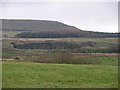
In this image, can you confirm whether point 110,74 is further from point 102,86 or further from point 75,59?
point 75,59

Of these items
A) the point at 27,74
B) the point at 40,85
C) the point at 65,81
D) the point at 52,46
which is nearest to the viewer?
the point at 40,85

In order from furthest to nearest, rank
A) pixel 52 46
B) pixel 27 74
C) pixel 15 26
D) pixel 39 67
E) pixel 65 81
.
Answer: pixel 15 26
pixel 52 46
pixel 39 67
pixel 27 74
pixel 65 81

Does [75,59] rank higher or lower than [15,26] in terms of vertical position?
lower

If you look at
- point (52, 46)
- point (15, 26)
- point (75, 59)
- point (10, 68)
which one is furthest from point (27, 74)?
point (15, 26)

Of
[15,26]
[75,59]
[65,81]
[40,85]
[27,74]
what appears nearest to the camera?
[40,85]

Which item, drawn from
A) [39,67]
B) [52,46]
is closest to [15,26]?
[52,46]

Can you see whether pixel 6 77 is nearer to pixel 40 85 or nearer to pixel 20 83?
pixel 20 83

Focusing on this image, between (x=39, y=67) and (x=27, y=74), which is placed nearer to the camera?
(x=27, y=74)

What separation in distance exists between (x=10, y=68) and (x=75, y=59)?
61.8 ft

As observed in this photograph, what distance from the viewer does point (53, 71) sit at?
27.3m

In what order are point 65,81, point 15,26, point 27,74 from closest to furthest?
point 65,81 < point 27,74 < point 15,26

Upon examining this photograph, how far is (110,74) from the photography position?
2645 cm

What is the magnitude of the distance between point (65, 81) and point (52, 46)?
8245cm

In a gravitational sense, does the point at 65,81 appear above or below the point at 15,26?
Answer: below
